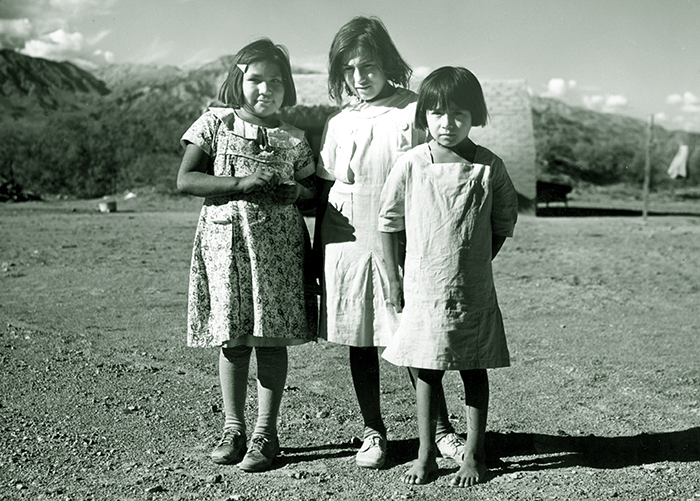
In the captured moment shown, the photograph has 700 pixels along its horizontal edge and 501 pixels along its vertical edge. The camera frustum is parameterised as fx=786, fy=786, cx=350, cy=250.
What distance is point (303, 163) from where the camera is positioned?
3.04 m

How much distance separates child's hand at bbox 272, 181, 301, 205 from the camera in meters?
2.86

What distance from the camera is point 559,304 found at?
6.66 metres

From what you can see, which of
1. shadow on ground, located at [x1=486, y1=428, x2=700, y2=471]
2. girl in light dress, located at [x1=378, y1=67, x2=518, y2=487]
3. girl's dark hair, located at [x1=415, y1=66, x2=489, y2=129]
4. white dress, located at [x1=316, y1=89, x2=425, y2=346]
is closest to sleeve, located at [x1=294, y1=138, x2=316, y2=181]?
white dress, located at [x1=316, y1=89, x2=425, y2=346]

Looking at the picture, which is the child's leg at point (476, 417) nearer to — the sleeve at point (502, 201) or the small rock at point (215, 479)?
the sleeve at point (502, 201)

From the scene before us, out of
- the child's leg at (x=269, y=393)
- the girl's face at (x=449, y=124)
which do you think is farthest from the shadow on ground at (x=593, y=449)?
the girl's face at (x=449, y=124)

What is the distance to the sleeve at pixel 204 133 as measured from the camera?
292 cm

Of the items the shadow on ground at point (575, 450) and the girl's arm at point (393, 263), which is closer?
the girl's arm at point (393, 263)

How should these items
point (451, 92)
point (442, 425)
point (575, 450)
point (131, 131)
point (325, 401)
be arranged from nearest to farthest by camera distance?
1. point (451, 92)
2. point (442, 425)
3. point (575, 450)
4. point (325, 401)
5. point (131, 131)

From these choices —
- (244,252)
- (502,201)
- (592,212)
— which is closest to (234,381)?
(244,252)

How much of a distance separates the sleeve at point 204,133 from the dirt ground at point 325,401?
1.21 metres

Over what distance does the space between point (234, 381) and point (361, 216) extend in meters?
0.80

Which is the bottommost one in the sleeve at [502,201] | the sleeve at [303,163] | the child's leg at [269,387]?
the child's leg at [269,387]

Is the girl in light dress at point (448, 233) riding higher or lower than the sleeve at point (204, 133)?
lower

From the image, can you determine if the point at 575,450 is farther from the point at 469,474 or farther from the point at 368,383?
the point at 368,383
